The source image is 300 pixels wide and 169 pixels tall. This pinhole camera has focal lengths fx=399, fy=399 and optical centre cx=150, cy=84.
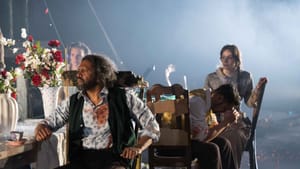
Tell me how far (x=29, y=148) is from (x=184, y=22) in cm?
479

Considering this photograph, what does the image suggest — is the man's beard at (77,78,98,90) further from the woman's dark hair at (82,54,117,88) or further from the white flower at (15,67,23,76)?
the white flower at (15,67,23,76)

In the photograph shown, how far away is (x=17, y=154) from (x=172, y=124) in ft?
3.18

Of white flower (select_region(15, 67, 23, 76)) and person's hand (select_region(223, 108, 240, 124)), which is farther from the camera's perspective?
person's hand (select_region(223, 108, 240, 124))

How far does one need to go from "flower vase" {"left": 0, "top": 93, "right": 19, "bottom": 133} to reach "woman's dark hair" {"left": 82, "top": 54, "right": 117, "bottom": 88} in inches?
14.8

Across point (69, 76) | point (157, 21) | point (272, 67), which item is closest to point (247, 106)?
point (69, 76)

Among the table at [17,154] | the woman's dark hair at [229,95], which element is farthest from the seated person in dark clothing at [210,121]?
the table at [17,154]

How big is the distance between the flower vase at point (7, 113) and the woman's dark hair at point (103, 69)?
0.37 m

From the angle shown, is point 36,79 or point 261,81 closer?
point 36,79

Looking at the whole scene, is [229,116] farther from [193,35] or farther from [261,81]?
[193,35]

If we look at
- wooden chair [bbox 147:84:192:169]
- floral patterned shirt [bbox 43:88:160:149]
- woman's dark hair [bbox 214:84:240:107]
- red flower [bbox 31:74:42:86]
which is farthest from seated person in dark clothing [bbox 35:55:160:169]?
woman's dark hair [bbox 214:84:240:107]

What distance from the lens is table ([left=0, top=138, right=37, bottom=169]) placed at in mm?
1437

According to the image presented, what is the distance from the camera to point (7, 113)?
1.72 metres

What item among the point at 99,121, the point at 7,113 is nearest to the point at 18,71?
the point at 7,113

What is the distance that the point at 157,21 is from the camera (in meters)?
6.62
